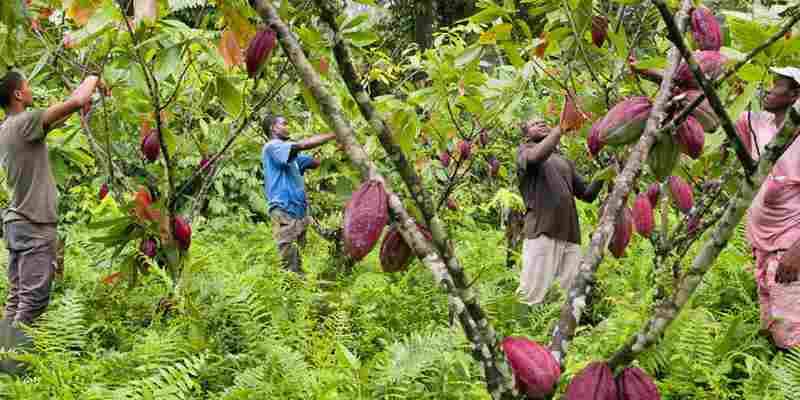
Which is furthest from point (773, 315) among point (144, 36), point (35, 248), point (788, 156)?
point (35, 248)

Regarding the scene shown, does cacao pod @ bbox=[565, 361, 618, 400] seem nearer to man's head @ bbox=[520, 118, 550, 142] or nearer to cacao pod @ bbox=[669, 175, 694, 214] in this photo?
cacao pod @ bbox=[669, 175, 694, 214]

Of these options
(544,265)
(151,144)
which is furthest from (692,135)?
(544,265)

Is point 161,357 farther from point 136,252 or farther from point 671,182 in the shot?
point 671,182

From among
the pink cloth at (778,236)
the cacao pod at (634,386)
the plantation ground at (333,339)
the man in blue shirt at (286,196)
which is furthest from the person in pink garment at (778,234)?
the man in blue shirt at (286,196)

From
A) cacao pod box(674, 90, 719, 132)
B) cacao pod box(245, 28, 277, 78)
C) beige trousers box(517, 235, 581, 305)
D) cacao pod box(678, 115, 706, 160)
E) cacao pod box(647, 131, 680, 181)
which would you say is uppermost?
cacao pod box(245, 28, 277, 78)

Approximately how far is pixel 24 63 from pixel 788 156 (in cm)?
269

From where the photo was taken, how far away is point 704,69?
906mm

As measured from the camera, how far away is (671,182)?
1868mm

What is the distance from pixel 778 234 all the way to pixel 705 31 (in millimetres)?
1507

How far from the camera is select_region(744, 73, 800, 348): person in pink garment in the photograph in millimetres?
2262

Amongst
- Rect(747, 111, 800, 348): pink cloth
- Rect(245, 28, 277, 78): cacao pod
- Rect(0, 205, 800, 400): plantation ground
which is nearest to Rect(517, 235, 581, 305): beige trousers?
Rect(0, 205, 800, 400): plantation ground

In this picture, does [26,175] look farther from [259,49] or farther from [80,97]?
[259,49]

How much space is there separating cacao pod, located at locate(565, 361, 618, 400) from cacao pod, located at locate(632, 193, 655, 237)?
4.01ft

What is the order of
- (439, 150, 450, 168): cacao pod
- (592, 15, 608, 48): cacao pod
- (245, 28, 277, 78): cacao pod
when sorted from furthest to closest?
(439, 150, 450, 168): cacao pod → (592, 15, 608, 48): cacao pod → (245, 28, 277, 78): cacao pod
